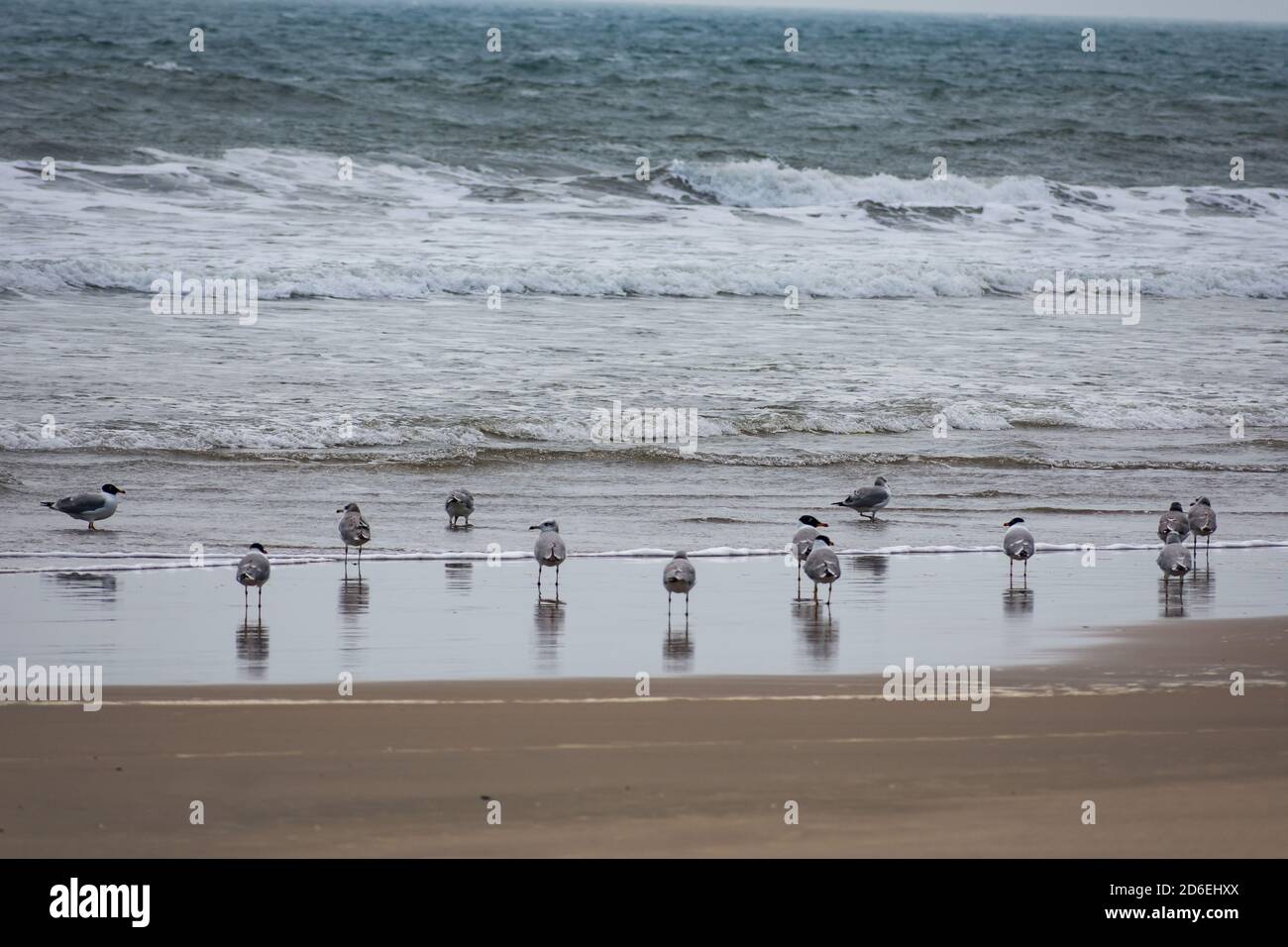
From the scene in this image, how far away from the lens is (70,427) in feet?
47.8

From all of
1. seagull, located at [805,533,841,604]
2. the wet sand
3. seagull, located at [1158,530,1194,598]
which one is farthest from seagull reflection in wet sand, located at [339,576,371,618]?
seagull, located at [1158,530,1194,598]

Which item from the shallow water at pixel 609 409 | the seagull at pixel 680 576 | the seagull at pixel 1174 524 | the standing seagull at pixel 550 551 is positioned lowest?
the seagull at pixel 680 576

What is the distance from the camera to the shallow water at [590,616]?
7773 mm

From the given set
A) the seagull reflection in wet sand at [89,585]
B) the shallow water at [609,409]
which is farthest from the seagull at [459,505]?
the seagull reflection in wet sand at [89,585]

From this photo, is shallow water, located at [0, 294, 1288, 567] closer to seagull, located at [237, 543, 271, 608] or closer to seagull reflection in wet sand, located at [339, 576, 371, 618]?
seagull reflection in wet sand, located at [339, 576, 371, 618]

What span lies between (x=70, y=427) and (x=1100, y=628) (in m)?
9.56
